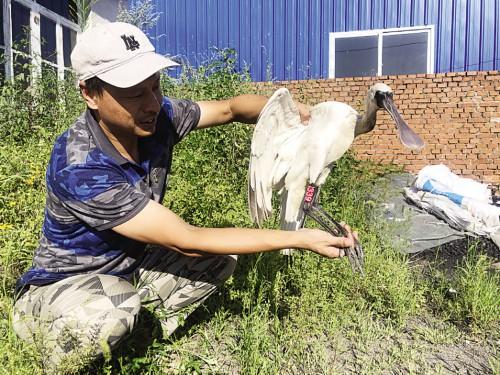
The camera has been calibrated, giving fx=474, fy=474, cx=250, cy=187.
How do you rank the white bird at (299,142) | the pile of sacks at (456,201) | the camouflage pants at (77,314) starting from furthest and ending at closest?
the pile of sacks at (456,201)
the white bird at (299,142)
the camouflage pants at (77,314)

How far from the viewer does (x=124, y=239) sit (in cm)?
198

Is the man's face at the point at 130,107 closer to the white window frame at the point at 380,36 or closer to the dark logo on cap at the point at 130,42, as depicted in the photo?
the dark logo on cap at the point at 130,42

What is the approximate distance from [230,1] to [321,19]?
1762mm

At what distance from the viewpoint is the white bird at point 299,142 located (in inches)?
98.8

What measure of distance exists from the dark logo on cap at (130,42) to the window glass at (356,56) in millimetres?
7414

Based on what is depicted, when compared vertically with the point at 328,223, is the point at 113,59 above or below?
above

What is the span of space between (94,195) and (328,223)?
1.29 meters

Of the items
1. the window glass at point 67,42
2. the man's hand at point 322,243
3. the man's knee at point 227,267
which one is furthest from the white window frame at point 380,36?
the man's hand at point 322,243

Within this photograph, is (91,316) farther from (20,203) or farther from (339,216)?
(339,216)

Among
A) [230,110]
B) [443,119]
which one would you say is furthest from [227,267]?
[443,119]

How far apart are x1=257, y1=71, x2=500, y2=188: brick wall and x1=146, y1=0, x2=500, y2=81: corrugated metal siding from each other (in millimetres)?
1112

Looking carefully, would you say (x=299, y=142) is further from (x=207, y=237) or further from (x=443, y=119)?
(x=443, y=119)

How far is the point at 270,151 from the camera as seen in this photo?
2672mm

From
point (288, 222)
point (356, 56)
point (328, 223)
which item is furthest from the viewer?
point (356, 56)
